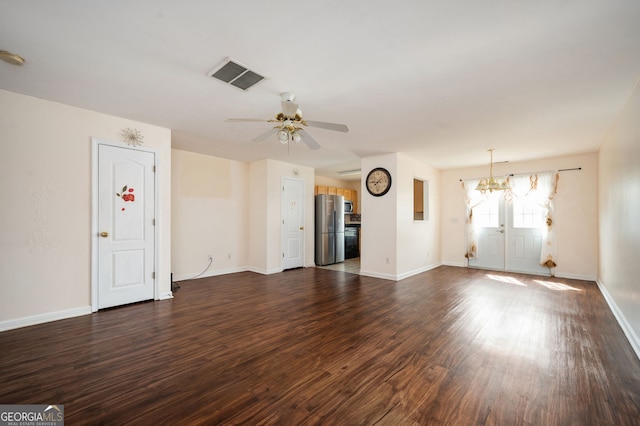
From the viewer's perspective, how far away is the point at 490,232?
654 cm

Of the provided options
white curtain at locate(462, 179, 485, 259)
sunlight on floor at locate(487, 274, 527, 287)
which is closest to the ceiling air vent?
sunlight on floor at locate(487, 274, 527, 287)

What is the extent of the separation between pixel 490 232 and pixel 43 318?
8.19 metres

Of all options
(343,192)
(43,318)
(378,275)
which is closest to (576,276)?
(378,275)

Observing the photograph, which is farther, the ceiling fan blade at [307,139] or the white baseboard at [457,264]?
the white baseboard at [457,264]

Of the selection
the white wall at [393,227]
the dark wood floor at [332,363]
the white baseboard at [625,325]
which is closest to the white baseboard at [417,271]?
the white wall at [393,227]

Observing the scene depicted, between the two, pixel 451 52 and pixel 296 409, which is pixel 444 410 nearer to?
pixel 296 409

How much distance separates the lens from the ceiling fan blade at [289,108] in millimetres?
2693

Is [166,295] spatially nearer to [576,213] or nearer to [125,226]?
[125,226]

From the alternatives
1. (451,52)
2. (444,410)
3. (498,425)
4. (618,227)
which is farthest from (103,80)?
(618,227)

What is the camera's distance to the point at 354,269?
654 centimetres

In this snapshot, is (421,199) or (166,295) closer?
(166,295)

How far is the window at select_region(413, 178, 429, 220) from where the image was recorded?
21.9 ft

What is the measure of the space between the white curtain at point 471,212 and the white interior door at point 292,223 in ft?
13.9

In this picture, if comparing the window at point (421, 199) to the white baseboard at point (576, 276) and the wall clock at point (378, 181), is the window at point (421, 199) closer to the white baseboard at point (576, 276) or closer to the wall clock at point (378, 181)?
the wall clock at point (378, 181)
